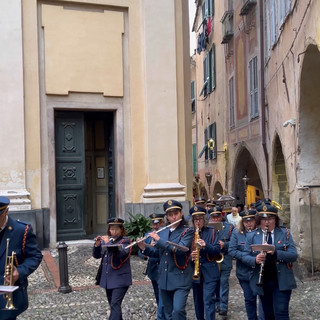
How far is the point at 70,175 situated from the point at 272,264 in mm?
7563

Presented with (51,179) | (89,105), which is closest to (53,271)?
(51,179)

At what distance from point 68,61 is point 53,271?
5.04m

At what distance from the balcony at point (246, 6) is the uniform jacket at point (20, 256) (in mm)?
13754

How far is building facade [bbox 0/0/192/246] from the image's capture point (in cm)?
1112

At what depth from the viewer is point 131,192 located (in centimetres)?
1186

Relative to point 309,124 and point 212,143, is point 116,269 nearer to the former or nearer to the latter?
point 309,124

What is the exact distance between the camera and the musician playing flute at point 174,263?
5445 mm

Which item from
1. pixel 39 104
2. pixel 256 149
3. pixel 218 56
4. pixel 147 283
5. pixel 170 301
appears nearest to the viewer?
pixel 170 301

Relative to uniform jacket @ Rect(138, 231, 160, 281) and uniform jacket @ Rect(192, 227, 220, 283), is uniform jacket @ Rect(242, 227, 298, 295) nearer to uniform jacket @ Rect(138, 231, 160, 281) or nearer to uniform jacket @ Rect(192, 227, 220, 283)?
uniform jacket @ Rect(192, 227, 220, 283)

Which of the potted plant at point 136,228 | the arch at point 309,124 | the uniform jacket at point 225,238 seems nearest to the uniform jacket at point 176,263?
the uniform jacket at point 225,238

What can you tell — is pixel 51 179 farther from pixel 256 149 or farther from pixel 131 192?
pixel 256 149

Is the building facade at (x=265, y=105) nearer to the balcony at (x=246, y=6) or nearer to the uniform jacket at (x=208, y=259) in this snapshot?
the balcony at (x=246, y=6)

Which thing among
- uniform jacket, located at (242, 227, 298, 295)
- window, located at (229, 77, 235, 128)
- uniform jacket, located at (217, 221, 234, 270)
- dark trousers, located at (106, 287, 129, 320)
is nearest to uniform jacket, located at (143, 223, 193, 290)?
dark trousers, located at (106, 287, 129, 320)

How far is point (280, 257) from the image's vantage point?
506 cm
